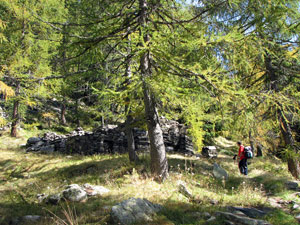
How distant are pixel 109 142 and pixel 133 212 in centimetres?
1075

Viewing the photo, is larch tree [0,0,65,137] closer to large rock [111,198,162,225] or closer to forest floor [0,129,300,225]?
forest floor [0,129,300,225]

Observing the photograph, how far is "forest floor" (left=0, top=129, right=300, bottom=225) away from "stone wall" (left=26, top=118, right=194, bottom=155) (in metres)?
2.39

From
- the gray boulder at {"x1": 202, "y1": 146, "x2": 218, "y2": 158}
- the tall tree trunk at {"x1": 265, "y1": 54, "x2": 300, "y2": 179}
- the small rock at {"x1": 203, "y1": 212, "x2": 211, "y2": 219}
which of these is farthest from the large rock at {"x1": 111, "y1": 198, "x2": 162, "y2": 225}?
the gray boulder at {"x1": 202, "y1": 146, "x2": 218, "y2": 158}

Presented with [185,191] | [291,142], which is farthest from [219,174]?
[291,142]

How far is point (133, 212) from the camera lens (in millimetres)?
3678

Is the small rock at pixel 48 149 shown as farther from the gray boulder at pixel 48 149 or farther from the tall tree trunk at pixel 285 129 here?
the tall tree trunk at pixel 285 129

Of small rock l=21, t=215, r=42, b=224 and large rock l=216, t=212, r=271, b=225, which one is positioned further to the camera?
small rock l=21, t=215, r=42, b=224

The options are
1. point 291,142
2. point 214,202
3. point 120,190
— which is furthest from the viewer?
point 291,142

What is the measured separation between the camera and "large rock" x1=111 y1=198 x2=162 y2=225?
3.50 m

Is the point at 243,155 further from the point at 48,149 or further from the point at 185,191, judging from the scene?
the point at 48,149

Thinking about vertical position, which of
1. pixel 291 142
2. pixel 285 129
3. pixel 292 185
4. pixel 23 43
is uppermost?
pixel 23 43

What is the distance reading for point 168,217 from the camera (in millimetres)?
3883

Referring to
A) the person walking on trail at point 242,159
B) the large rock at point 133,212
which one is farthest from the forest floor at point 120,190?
the person walking on trail at point 242,159

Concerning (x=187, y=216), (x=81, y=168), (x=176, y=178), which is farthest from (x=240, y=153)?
(x=81, y=168)
